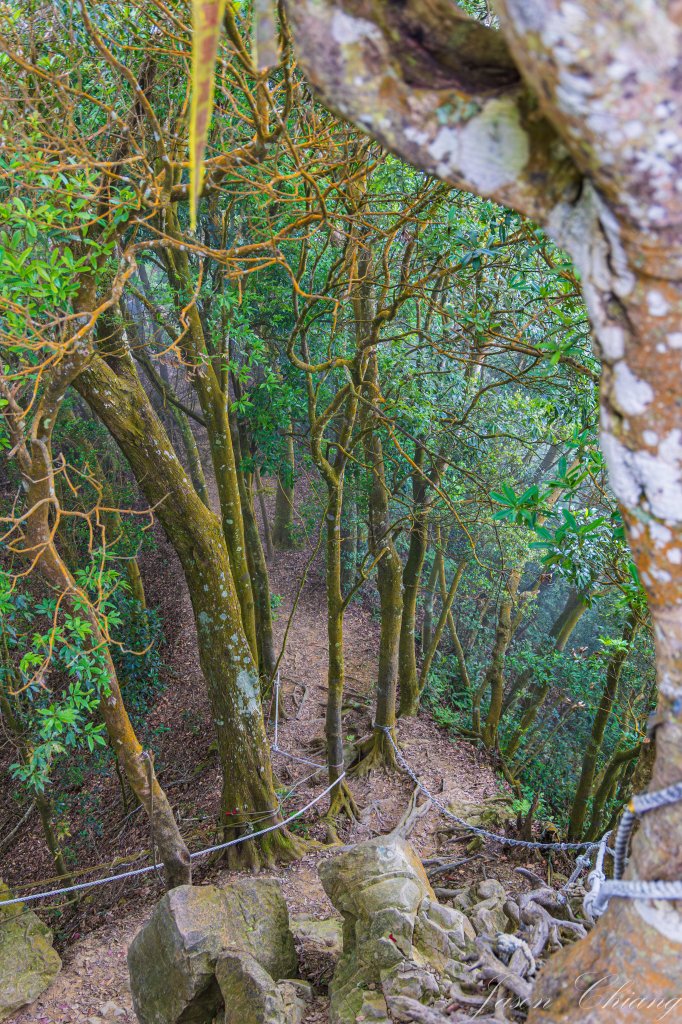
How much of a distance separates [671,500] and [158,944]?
3.80 metres

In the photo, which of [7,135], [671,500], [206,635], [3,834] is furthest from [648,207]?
[3,834]

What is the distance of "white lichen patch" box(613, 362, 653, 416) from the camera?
3.94 feet

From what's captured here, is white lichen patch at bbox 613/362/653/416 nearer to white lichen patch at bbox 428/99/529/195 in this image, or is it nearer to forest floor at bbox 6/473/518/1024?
white lichen patch at bbox 428/99/529/195

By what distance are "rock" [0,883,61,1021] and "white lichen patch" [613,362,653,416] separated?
17.3 feet

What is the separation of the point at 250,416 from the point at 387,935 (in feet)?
18.6

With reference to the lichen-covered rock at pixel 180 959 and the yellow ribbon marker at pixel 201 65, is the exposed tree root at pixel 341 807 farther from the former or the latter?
the yellow ribbon marker at pixel 201 65

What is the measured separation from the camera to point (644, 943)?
144 cm

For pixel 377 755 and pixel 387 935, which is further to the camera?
pixel 377 755

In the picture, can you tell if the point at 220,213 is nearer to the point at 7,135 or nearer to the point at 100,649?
the point at 7,135

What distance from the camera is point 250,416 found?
7.65 m

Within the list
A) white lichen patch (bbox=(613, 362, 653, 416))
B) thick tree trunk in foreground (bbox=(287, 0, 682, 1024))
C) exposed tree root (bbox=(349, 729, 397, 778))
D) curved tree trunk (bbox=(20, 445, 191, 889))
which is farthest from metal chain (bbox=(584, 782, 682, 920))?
exposed tree root (bbox=(349, 729, 397, 778))

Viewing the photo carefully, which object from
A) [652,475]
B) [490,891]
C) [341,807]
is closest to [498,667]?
[341,807]

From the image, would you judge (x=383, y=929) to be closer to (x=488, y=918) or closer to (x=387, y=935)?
(x=387, y=935)

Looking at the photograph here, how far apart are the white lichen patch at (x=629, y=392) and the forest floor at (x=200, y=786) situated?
3.51 m
